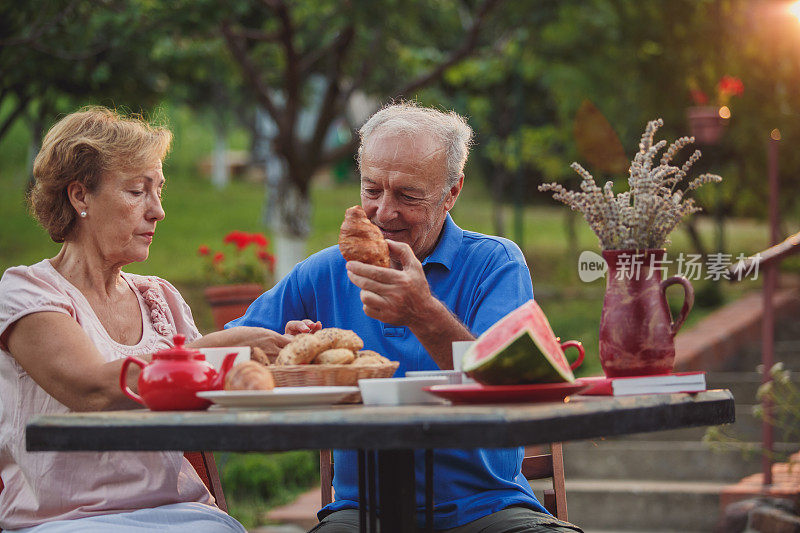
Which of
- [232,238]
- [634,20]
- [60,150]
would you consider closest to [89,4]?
[232,238]

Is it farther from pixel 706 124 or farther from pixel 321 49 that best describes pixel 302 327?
pixel 706 124

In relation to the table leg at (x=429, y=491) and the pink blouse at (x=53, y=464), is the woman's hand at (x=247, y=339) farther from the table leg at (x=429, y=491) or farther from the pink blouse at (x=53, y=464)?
the table leg at (x=429, y=491)

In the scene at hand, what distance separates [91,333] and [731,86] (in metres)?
10.4

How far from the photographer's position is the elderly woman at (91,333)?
248cm

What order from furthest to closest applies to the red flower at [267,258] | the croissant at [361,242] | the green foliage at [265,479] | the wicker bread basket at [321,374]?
the red flower at [267,258], the green foliage at [265,479], the croissant at [361,242], the wicker bread basket at [321,374]

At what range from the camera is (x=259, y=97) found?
10148mm

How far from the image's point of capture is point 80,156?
280 cm

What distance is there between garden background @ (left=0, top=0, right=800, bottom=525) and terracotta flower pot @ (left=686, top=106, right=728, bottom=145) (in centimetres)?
46

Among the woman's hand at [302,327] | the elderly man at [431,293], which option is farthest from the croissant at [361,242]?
the woman's hand at [302,327]

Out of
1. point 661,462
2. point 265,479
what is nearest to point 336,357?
point 265,479

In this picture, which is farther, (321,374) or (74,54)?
(74,54)

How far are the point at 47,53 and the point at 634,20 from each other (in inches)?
301

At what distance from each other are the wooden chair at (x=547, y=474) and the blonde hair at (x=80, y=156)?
101 centimetres

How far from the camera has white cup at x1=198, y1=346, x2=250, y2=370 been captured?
234 centimetres
